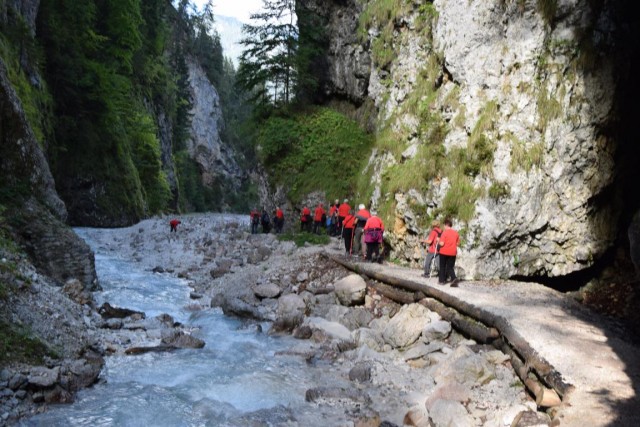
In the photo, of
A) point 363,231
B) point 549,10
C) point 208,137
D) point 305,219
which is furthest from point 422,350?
point 208,137

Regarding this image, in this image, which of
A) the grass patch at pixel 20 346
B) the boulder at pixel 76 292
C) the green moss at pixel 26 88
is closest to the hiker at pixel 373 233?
the boulder at pixel 76 292

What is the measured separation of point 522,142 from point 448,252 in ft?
13.6

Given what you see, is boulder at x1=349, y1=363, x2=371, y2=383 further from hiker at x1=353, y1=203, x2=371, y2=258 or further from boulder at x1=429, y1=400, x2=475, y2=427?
hiker at x1=353, y1=203, x2=371, y2=258

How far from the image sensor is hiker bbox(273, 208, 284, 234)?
23.0 meters

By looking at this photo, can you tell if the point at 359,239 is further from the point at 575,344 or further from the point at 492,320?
the point at 575,344

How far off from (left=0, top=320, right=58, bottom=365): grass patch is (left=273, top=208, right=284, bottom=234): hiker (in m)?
15.5

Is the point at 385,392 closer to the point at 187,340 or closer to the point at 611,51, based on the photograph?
the point at 187,340

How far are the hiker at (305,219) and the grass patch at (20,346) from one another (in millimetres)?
14237

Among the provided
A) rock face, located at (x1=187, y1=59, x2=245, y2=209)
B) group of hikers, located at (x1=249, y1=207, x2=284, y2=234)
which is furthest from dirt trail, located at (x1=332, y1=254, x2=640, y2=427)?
rock face, located at (x1=187, y1=59, x2=245, y2=209)

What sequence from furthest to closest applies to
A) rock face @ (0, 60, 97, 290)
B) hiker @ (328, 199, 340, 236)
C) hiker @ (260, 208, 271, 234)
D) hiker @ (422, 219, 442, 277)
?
1. hiker @ (260, 208, 271, 234)
2. hiker @ (328, 199, 340, 236)
3. hiker @ (422, 219, 442, 277)
4. rock face @ (0, 60, 97, 290)

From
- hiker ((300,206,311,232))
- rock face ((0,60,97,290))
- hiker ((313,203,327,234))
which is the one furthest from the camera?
hiker ((300,206,311,232))

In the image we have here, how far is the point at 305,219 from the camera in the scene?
852 inches

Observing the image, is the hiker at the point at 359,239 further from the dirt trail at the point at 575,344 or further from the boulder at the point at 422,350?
the boulder at the point at 422,350

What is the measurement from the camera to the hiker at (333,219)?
20672 mm
